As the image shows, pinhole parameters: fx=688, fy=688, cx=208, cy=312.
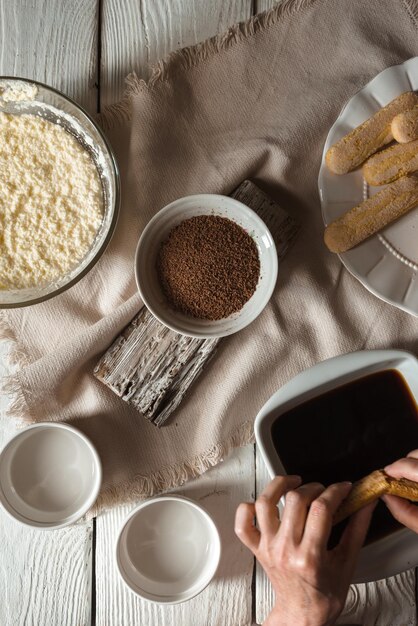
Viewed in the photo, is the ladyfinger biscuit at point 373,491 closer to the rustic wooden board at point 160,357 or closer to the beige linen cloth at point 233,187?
the beige linen cloth at point 233,187

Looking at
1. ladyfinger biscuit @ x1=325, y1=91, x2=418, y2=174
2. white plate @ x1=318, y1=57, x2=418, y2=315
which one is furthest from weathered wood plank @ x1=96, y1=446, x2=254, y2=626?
ladyfinger biscuit @ x1=325, y1=91, x2=418, y2=174

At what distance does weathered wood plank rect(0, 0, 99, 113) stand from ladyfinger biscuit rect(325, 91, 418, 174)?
0.47m

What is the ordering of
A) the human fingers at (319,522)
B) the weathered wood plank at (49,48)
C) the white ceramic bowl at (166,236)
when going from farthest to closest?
the weathered wood plank at (49,48) → the white ceramic bowl at (166,236) → the human fingers at (319,522)

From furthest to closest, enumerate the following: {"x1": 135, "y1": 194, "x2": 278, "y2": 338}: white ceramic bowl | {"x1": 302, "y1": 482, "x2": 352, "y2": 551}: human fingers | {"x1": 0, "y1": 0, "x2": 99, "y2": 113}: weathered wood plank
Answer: {"x1": 0, "y1": 0, "x2": 99, "y2": 113}: weathered wood plank
{"x1": 135, "y1": 194, "x2": 278, "y2": 338}: white ceramic bowl
{"x1": 302, "y1": 482, "x2": 352, "y2": 551}: human fingers

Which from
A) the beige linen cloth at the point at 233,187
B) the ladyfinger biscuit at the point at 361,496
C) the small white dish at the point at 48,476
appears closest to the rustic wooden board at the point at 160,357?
the beige linen cloth at the point at 233,187

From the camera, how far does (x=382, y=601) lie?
134cm

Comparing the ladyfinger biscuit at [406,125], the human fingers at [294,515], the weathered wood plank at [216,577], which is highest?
the ladyfinger biscuit at [406,125]

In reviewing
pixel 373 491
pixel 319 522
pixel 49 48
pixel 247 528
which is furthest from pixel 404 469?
pixel 49 48

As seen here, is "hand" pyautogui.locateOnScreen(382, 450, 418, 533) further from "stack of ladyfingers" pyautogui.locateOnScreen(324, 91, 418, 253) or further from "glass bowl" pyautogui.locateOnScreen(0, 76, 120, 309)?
"glass bowl" pyautogui.locateOnScreen(0, 76, 120, 309)

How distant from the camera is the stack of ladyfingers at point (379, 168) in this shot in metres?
1.24

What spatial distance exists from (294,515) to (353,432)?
0.75ft

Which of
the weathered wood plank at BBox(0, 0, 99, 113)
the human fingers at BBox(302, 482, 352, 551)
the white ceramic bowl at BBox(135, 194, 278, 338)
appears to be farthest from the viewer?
the weathered wood plank at BBox(0, 0, 99, 113)

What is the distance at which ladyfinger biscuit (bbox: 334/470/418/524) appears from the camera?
3.73ft

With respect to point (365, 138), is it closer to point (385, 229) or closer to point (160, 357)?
point (385, 229)
